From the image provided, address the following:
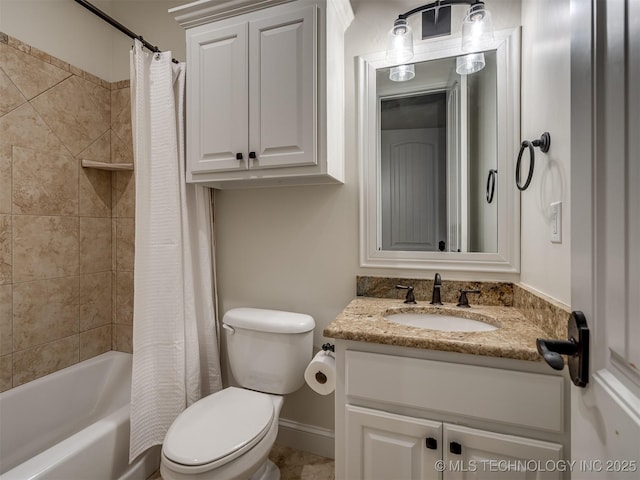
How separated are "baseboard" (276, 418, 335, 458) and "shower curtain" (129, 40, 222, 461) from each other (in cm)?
56

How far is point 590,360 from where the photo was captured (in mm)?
476

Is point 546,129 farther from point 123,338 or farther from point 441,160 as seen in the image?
point 123,338

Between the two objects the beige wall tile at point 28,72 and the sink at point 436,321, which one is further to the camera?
the beige wall tile at point 28,72

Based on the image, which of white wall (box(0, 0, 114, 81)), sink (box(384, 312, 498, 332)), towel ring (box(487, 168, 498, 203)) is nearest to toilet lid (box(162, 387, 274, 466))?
sink (box(384, 312, 498, 332))

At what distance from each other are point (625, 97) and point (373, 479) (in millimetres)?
1195

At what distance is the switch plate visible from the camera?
36.9 inches

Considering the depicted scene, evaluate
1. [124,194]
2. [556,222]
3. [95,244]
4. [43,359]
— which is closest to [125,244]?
[95,244]

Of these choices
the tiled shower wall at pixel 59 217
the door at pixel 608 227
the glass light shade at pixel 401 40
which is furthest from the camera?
the tiled shower wall at pixel 59 217

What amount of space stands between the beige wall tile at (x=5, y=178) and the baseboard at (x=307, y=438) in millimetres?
1818

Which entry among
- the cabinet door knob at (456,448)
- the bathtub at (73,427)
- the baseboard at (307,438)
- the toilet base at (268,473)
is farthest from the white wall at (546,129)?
the bathtub at (73,427)

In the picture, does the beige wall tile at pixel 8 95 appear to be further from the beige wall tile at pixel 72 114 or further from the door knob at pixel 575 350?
the door knob at pixel 575 350

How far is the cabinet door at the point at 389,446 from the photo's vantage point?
0.97 meters

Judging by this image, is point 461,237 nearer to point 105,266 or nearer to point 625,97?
point 625,97

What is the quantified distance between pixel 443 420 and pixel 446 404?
0.06 meters
